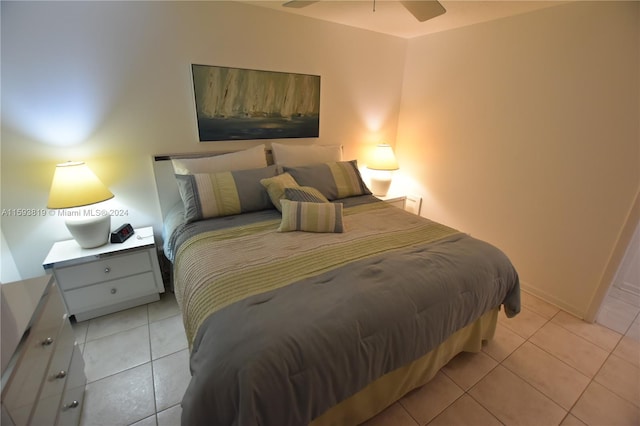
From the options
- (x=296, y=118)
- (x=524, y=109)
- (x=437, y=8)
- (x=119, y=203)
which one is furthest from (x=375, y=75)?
(x=119, y=203)

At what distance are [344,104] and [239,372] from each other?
2710 mm

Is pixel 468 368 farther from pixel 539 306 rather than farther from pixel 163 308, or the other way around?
pixel 163 308

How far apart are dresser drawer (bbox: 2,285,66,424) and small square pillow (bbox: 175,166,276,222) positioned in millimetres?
868

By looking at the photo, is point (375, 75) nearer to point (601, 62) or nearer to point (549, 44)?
point (549, 44)

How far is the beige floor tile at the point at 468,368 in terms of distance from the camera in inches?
62.9

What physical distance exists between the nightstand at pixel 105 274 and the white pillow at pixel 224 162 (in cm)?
58

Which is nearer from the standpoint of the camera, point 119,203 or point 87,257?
point 87,257

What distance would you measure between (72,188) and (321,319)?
1756 millimetres

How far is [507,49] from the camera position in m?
2.32

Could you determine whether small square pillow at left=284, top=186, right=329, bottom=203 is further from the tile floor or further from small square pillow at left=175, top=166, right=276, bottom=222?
the tile floor

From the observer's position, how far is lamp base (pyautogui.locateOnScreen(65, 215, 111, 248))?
1.82 metres

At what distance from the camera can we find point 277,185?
210cm

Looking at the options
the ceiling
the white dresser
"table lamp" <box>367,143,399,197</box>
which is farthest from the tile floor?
the ceiling

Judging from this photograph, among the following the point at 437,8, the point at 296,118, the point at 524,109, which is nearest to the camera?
the point at 437,8
